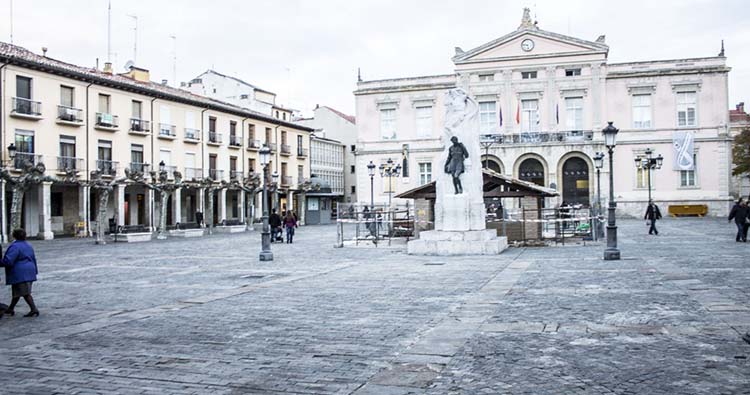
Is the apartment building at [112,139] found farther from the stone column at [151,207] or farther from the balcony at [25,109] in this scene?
the stone column at [151,207]

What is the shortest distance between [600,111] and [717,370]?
163 ft

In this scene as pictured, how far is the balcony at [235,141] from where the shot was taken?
53.4 m

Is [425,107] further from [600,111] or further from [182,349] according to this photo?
[182,349]

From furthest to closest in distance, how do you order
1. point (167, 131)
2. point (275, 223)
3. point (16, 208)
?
1. point (167, 131)
2. point (275, 223)
3. point (16, 208)

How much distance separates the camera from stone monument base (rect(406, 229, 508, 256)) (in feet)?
65.8

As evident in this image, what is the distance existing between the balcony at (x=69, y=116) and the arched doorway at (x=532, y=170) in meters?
33.1

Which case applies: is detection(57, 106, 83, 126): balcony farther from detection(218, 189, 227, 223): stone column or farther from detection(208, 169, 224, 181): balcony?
detection(218, 189, 227, 223): stone column

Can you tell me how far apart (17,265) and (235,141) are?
44.8m

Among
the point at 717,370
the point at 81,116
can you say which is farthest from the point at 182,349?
the point at 81,116

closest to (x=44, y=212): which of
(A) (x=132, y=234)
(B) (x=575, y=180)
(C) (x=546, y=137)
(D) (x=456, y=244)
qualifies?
(A) (x=132, y=234)

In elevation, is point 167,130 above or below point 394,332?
above

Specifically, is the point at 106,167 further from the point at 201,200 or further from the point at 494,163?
the point at 494,163

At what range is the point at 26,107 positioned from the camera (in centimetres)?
3544

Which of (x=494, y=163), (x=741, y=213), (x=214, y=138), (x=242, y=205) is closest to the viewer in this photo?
(x=741, y=213)
